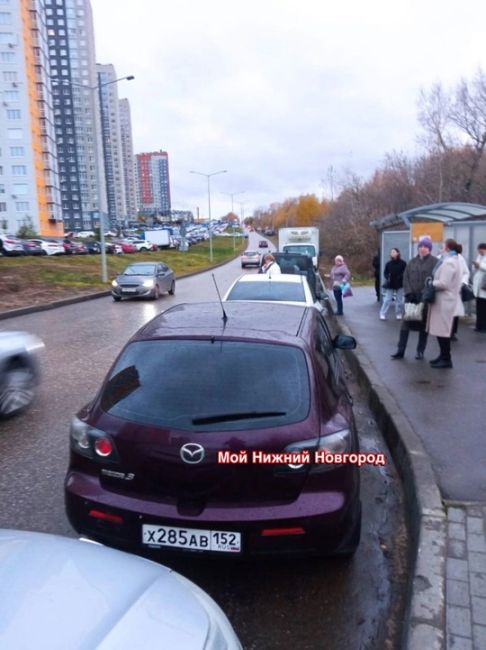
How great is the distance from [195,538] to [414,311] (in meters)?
5.69

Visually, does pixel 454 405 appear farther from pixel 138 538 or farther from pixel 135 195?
pixel 135 195

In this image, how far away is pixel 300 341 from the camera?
11.3ft

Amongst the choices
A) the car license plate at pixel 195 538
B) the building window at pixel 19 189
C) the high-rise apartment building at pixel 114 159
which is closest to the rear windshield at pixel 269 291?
the car license plate at pixel 195 538

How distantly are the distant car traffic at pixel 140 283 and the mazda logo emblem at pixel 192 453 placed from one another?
18.2 meters

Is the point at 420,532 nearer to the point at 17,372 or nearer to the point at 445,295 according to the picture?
the point at 445,295

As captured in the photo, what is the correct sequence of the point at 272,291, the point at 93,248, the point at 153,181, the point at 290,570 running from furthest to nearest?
the point at 153,181
the point at 93,248
the point at 272,291
the point at 290,570

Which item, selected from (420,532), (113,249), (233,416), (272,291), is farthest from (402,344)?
(113,249)

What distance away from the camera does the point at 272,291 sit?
9.35m

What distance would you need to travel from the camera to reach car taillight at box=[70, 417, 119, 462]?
10.1 feet

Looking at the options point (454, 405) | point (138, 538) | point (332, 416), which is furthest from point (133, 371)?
point (454, 405)

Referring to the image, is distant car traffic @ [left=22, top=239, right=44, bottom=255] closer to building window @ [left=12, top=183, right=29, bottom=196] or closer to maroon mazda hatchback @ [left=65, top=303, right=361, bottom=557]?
maroon mazda hatchback @ [left=65, top=303, right=361, bottom=557]

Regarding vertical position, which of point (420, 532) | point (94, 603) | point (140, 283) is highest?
point (94, 603)

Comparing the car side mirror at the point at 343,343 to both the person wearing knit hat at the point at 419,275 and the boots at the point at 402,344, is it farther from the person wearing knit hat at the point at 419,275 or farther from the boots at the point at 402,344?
the boots at the point at 402,344

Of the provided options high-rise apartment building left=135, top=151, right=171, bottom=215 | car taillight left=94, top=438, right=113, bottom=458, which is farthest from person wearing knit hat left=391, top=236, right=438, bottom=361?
high-rise apartment building left=135, top=151, right=171, bottom=215
